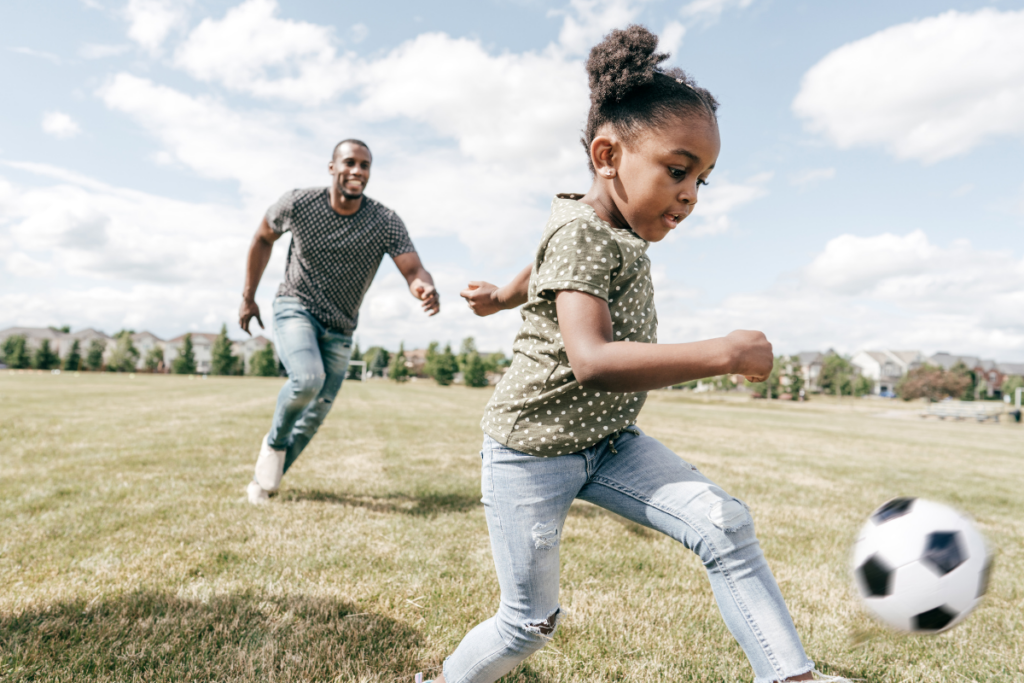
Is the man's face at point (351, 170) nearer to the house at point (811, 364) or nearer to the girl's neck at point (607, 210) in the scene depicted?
the girl's neck at point (607, 210)

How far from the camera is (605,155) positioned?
1915 millimetres

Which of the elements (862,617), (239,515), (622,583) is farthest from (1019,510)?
(239,515)

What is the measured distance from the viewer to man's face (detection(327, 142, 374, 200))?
4.68 metres

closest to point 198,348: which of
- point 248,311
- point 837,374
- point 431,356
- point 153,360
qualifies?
point 153,360

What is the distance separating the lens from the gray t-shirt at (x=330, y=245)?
15.8 feet

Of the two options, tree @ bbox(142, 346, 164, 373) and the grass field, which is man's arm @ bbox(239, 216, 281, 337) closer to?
the grass field

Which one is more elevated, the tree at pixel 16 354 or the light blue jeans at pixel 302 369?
the tree at pixel 16 354

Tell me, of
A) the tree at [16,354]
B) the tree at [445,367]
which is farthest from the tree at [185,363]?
the tree at [445,367]

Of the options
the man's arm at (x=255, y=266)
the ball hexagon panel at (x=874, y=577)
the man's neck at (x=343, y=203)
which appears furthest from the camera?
the man's arm at (x=255, y=266)

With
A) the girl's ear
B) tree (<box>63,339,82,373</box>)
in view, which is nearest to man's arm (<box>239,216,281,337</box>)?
the girl's ear

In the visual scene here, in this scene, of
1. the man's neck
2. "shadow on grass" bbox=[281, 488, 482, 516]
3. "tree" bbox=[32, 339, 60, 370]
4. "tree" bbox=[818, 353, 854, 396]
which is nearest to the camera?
the man's neck

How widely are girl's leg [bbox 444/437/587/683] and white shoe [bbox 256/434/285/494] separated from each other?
3541mm

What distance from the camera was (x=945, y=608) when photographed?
1708 mm

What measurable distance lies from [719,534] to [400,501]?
13.9 ft
